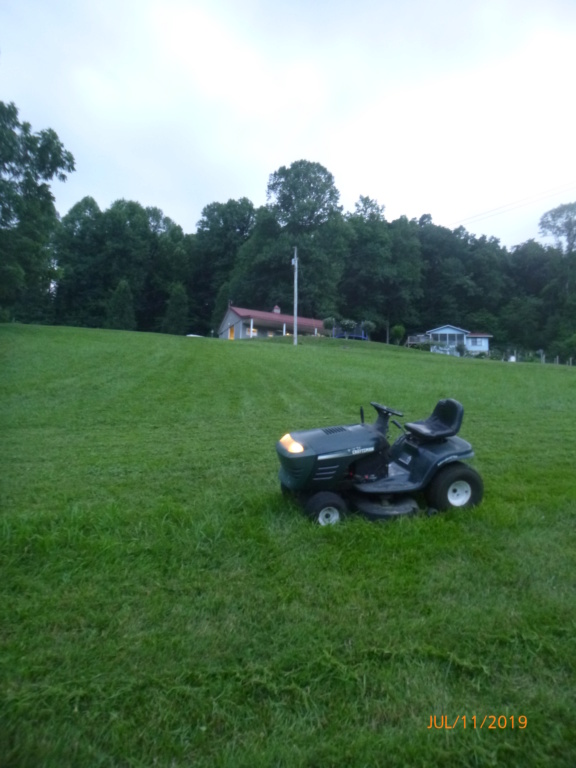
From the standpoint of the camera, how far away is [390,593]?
3438 mm

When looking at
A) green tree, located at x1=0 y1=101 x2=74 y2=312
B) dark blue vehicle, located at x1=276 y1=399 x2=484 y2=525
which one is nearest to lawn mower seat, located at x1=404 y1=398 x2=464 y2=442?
dark blue vehicle, located at x1=276 y1=399 x2=484 y2=525

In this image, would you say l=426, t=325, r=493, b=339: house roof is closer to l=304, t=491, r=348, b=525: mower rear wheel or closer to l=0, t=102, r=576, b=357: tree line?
l=0, t=102, r=576, b=357: tree line

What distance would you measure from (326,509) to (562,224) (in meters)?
58.7

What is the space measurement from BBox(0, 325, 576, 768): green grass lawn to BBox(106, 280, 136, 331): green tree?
54267mm

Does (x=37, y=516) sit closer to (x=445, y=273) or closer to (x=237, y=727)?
(x=237, y=727)

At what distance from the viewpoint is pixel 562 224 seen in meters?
55.3

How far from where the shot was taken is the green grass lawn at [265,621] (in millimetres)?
2354

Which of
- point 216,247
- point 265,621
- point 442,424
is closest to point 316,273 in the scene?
point 216,247

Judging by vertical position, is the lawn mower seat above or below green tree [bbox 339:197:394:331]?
below

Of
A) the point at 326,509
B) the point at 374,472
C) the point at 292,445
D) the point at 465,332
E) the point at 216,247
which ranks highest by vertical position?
the point at 216,247

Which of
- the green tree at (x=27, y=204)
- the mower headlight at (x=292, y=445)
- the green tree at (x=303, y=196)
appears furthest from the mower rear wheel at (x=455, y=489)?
the green tree at (x=303, y=196)

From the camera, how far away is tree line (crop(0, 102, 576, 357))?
2015 inches

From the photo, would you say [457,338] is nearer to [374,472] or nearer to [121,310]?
[121,310]

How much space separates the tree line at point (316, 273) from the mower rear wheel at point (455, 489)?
140ft
